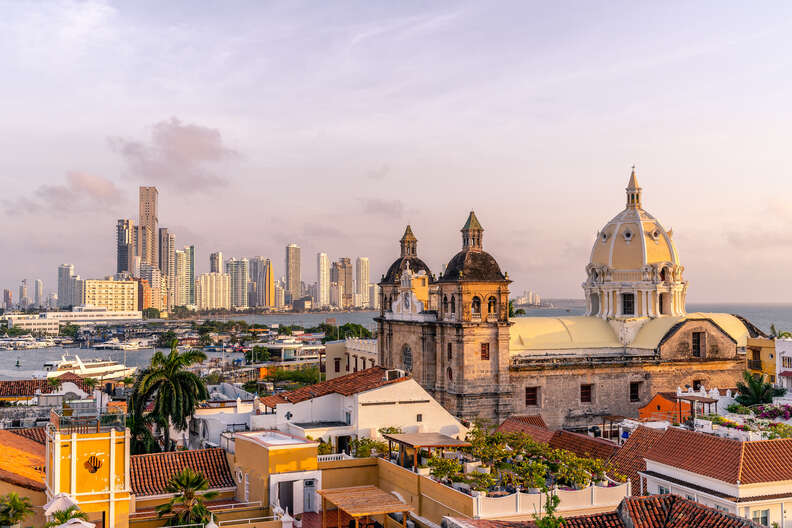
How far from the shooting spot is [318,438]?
35.6 metres

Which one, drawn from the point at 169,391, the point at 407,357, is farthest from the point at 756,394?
the point at 169,391

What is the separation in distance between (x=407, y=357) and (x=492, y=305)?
9.36 m

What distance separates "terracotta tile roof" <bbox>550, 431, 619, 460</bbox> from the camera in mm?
37719

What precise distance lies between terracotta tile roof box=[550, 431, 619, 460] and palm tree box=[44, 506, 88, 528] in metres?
21.1

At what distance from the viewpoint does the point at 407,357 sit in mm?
61344

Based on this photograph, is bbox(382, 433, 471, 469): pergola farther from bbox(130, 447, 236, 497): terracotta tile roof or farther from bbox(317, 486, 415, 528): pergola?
bbox(130, 447, 236, 497): terracotta tile roof

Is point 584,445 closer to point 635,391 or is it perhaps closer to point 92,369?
point 635,391

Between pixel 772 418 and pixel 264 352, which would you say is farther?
pixel 264 352

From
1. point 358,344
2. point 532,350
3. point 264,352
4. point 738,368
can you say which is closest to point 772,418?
point 532,350

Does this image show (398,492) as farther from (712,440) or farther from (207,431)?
(207,431)

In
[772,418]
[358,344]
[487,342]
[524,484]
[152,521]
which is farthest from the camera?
[358,344]

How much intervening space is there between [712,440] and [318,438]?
15.6 meters

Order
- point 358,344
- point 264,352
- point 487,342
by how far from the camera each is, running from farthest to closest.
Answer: point 264,352, point 358,344, point 487,342

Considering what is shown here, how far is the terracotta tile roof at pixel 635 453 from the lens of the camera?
111ft
